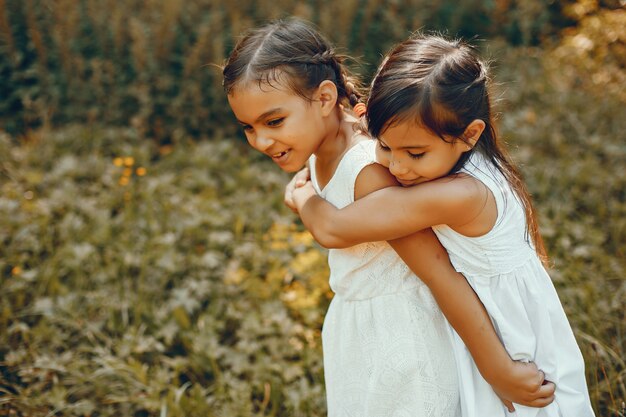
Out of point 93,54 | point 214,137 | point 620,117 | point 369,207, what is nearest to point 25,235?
point 214,137

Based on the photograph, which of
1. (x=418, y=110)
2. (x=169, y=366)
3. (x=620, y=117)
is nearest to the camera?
(x=418, y=110)

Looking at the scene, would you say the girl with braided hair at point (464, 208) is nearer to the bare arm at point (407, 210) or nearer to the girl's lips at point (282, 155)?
the bare arm at point (407, 210)

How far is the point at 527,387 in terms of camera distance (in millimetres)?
1441

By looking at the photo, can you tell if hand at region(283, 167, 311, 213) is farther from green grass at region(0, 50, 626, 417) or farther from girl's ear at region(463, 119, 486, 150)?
green grass at region(0, 50, 626, 417)

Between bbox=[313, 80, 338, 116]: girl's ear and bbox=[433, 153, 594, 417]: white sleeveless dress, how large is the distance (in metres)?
0.41

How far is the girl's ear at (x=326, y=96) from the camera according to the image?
157cm

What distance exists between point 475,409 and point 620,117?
130 inches

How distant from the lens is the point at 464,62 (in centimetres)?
137

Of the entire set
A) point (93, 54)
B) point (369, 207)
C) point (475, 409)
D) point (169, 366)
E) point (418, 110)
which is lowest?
point (169, 366)

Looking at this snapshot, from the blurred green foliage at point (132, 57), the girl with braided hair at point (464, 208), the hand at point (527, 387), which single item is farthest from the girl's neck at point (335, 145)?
the blurred green foliage at point (132, 57)

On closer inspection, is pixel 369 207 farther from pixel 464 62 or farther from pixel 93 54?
pixel 93 54

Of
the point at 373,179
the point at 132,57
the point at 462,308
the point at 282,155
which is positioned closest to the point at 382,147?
the point at 373,179

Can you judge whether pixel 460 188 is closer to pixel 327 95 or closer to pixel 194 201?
pixel 327 95

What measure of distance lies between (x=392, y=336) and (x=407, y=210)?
0.40 meters
